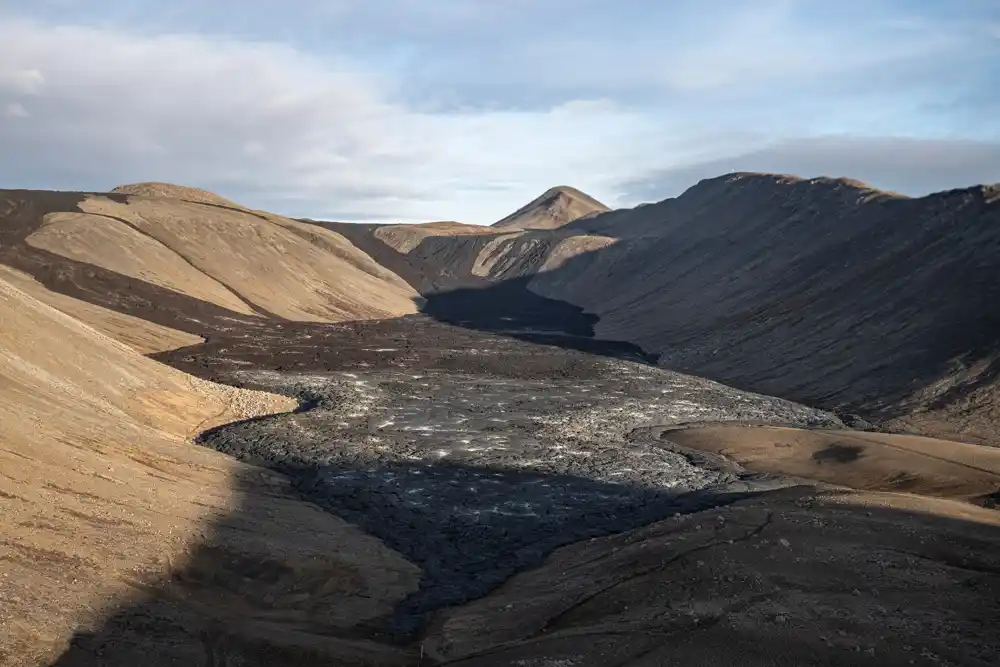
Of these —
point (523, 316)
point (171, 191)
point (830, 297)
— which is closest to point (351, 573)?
point (830, 297)

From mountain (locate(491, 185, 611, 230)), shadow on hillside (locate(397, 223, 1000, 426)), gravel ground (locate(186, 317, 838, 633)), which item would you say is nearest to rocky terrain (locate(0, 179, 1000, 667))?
gravel ground (locate(186, 317, 838, 633))

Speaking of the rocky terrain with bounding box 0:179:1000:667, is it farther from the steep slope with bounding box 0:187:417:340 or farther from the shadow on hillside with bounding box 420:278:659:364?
the shadow on hillside with bounding box 420:278:659:364

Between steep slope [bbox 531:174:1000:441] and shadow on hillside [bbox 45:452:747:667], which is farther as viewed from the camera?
steep slope [bbox 531:174:1000:441]

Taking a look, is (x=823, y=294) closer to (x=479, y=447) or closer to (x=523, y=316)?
(x=523, y=316)

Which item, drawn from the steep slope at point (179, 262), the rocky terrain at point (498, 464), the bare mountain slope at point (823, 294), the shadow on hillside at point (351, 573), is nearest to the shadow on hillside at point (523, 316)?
the rocky terrain at point (498, 464)

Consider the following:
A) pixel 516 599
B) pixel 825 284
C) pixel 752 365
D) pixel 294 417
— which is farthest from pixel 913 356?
pixel 516 599

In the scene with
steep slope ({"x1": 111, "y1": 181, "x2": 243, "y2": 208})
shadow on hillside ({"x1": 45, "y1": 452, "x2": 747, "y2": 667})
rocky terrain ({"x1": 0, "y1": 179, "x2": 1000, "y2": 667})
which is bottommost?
shadow on hillside ({"x1": 45, "y1": 452, "x2": 747, "y2": 667})
